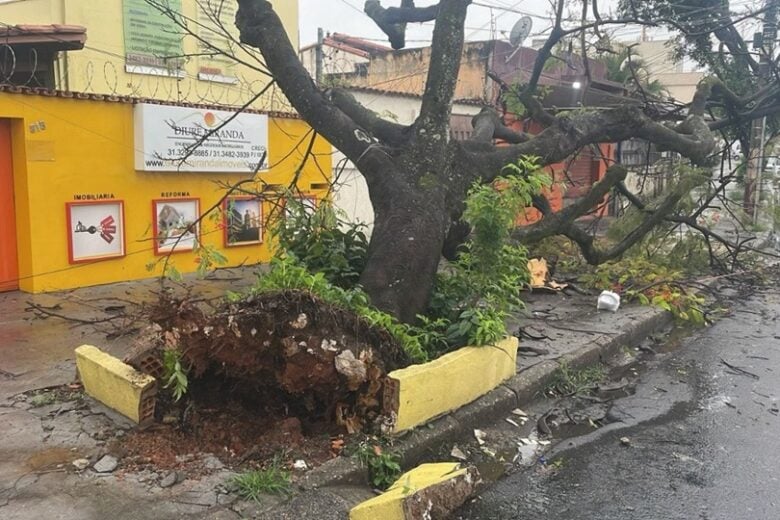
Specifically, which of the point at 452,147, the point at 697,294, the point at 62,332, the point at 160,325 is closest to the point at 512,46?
the point at 697,294

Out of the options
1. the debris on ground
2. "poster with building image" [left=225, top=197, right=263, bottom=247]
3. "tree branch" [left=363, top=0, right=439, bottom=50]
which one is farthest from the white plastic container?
the debris on ground

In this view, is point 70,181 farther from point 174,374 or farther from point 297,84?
point 174,374

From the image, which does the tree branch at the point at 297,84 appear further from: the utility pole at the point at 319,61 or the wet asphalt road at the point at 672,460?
the utility pole at the point at 319,61

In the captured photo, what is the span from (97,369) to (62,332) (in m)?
2.21

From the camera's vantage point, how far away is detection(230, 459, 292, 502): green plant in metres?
3.54

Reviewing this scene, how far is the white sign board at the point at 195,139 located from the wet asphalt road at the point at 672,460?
5.22 metres

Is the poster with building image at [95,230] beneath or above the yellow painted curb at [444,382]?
above

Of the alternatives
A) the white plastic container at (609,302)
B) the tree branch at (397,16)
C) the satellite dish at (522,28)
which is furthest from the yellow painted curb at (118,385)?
the satellite dish at (522,28)

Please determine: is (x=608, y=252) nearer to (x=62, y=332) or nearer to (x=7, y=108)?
(x=62, y=332)

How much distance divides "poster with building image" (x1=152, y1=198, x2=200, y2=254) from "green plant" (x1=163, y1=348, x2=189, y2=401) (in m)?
4.82

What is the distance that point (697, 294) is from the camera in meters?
10.2

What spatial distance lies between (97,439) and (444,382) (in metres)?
2.33

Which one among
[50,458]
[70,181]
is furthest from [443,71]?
[70,181]

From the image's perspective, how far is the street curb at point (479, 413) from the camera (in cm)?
389
